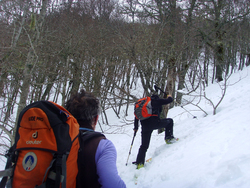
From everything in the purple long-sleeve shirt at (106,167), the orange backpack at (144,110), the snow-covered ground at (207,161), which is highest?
the purple long-sleeve shirt at (106,167)

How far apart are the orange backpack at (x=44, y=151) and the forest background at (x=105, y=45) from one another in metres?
4.04

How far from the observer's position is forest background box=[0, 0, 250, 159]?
6.07 m

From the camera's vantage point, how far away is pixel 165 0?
25.0 ft

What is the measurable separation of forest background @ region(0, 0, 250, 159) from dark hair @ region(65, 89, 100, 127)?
3991 mm

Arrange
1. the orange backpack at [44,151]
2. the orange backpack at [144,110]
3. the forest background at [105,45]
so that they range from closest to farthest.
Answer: the orange backpack at [44,151] < the orange backpack at [144,110] < the forest background at [105,45]

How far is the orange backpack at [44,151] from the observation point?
4.05 feet

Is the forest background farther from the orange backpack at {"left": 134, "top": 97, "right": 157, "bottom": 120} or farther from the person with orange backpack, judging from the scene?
the person with orange backpack

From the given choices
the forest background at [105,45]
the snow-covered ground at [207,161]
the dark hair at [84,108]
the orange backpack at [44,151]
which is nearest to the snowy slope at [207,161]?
the snow-covered ground at [207,161]

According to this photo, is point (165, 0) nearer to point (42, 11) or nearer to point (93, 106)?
point (42, 11)

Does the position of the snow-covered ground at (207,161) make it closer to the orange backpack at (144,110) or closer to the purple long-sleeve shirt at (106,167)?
the orange backpack at (144,110)

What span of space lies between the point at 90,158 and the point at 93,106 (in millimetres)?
498

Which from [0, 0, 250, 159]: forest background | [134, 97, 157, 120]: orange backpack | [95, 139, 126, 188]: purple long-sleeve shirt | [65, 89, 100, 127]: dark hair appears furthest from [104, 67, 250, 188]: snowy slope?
[65, 89, 100, 127]: dark hair

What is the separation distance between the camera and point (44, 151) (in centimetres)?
127

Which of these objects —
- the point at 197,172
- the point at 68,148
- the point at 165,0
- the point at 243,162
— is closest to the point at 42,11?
the point at 165,0
